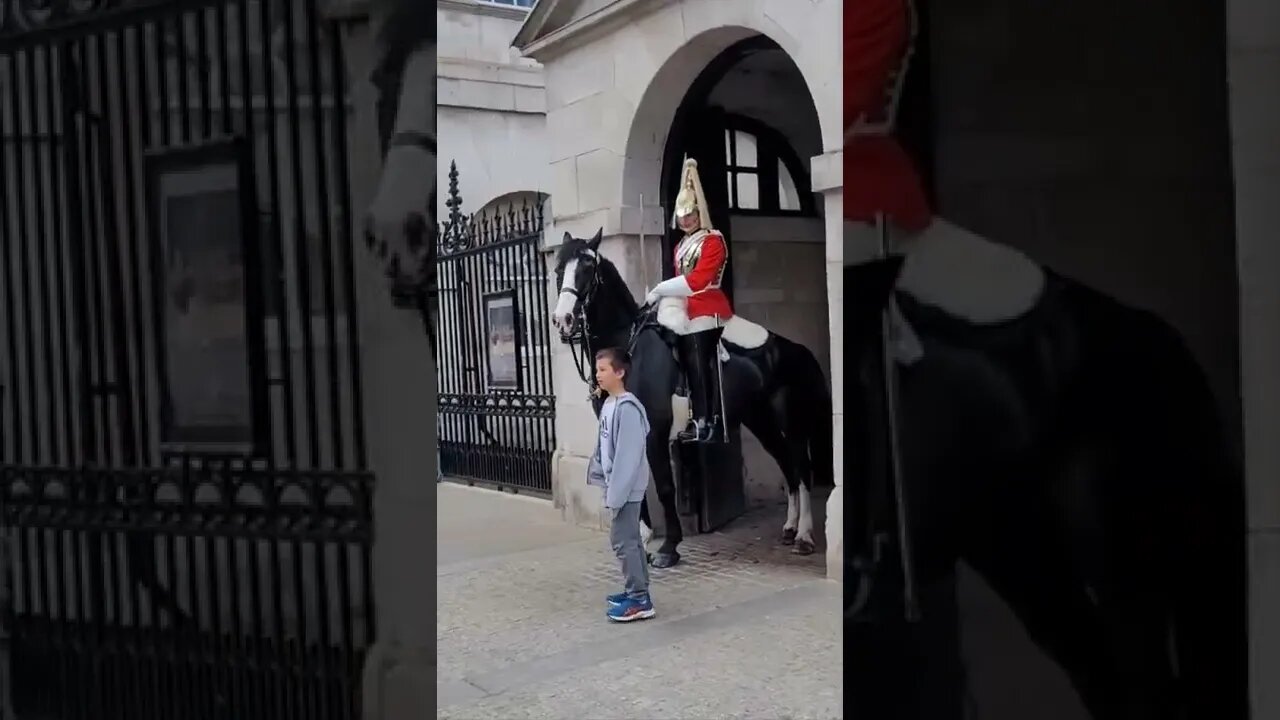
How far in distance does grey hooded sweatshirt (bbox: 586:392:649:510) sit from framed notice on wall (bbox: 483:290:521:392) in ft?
11.1

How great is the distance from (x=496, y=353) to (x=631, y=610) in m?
3.90

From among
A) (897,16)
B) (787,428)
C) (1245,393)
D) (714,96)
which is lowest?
(787,428)

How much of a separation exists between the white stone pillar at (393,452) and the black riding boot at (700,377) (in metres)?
3.16

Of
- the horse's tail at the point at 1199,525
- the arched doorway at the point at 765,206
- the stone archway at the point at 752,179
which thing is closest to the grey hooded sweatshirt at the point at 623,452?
the stone archway at the point at 752,179

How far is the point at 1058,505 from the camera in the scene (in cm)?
155

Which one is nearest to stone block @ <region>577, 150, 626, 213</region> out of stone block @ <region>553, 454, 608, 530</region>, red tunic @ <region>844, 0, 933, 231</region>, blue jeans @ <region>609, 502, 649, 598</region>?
stone block @ <region>553, 454, 608, 530</region>

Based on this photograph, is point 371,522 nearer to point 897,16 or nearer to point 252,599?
point 252,599

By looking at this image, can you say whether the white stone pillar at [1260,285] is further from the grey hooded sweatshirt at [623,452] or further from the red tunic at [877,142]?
the grey hooded sweatshirt at [623,452]

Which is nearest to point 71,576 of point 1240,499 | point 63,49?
point 63,49

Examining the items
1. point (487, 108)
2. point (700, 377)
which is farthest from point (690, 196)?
point (487, 108)

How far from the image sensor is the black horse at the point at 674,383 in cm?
464

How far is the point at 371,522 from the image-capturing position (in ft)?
5.22

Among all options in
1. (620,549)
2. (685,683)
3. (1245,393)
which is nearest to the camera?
(1245,393)

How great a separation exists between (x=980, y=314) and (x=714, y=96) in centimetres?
432
